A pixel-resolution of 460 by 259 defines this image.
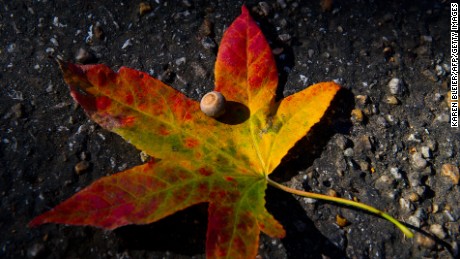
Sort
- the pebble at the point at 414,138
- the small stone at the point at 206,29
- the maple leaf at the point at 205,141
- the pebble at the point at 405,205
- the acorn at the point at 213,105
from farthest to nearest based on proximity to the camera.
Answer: the small stone at the point at 206,29, the pebble at the point at 414,138, the pebble at the point at 405,205, the acorn at the point at 213,105, the maple leaf at the point at 205,141

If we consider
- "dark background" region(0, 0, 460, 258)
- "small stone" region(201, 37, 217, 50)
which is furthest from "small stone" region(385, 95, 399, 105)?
"small stone" region(201, 37, 217, 50)

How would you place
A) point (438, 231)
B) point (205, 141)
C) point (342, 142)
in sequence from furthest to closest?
point (342, 142)
point (438, 231)
point (205, 141)

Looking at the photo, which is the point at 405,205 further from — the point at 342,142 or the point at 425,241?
the point at 342,142

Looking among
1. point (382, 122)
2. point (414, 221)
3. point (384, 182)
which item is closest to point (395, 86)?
point (382, 122)

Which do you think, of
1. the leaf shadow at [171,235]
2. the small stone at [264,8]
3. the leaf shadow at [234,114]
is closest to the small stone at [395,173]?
the leaf shadow at [234,114]

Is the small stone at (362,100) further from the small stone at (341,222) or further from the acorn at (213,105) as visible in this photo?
the acorn at (213,105)

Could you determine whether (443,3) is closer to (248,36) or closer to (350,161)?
(350,161)

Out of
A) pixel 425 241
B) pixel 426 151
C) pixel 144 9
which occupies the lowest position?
pixel 425 241

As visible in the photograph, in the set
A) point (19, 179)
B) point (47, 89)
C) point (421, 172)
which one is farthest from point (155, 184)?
point (421, 172)
